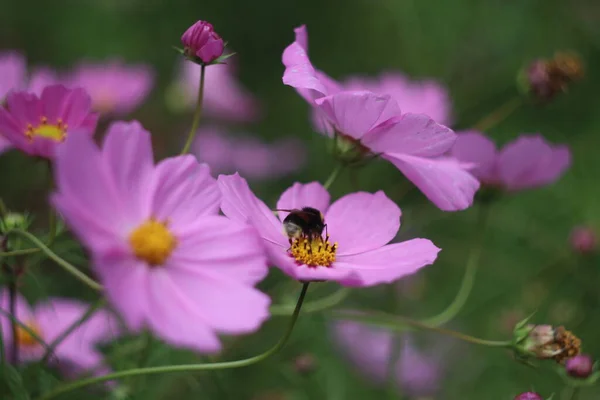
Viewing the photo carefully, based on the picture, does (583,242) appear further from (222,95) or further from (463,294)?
(222,95)

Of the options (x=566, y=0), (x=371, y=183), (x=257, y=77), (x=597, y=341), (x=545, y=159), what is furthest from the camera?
(x=257, y=77)

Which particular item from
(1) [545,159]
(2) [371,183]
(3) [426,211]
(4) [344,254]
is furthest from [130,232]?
(2) [371,183]

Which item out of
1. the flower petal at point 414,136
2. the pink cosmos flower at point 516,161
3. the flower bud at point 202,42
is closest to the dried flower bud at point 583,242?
the pink cosmos flower at point 516,161

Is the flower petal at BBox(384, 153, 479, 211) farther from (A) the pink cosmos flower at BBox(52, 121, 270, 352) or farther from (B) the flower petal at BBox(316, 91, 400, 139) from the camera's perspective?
(A) the pink cosmos flower at BBox(52, 121, 270, 352)

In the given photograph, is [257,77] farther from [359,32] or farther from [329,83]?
[329,83]

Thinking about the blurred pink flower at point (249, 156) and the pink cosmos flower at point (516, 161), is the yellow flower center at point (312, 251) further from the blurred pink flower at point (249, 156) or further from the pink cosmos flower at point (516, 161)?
the blurred pink flower at point (249, 156)

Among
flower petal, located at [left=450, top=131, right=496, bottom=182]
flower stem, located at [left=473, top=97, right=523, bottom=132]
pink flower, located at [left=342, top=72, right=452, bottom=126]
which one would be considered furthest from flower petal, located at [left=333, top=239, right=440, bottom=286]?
pink flower, located at [left=342, top=72, right=452, bottom=126]
